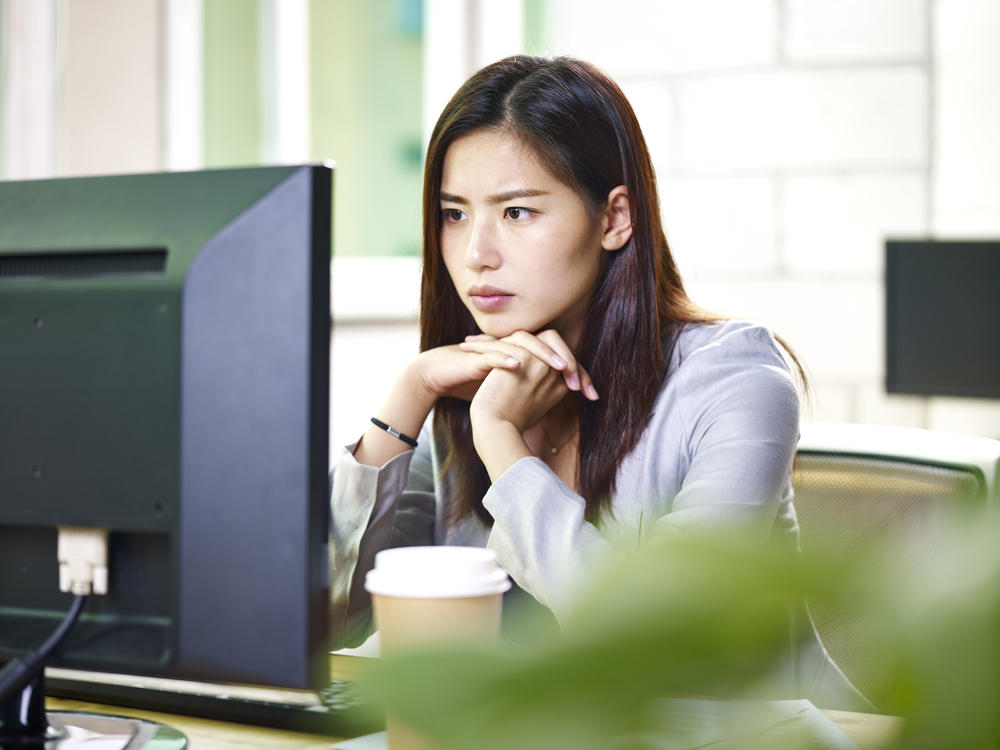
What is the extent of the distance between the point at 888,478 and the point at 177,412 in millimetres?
874

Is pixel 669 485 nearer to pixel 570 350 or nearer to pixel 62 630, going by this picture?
pixel 570 350

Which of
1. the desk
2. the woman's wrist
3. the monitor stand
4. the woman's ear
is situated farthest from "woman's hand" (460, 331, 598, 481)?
the monitor stand

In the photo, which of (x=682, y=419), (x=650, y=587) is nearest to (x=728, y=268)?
(x=682, y=419)

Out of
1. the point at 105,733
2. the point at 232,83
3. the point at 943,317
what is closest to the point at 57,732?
the point at 105,733

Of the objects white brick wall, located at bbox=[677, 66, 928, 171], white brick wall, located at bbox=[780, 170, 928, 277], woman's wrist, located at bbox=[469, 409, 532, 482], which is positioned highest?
white brick wall, located at bbox=[677, 66, 928, 171]

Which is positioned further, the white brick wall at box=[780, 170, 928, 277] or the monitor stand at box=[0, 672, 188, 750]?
the white brick wall at box=[780, 170, 928, 277]

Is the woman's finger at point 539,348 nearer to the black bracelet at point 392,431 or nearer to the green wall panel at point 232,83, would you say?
the black bracelet at point 392,431

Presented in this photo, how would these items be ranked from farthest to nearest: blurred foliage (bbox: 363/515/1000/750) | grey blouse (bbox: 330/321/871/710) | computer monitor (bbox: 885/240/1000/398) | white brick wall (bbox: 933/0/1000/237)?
white brick wall (bbox: 933/0/1000/237)
computer monitor (bbox: 885/240/1000/398)
grey blouse (bbox: 330/321/871/710)
blurred foliage (bbox: 363/515/1000/750)

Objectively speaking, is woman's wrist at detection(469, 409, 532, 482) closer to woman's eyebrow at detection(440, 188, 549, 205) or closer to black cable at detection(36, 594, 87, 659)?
woman's eyebrow at detection(440, 188, 549, 205)

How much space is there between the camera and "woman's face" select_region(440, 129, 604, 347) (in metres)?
1.27

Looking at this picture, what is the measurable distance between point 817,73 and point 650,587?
2.20m

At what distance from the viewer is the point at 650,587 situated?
0.45 ft

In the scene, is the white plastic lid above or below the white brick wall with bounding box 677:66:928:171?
below

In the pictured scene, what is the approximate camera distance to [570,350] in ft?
4.52
